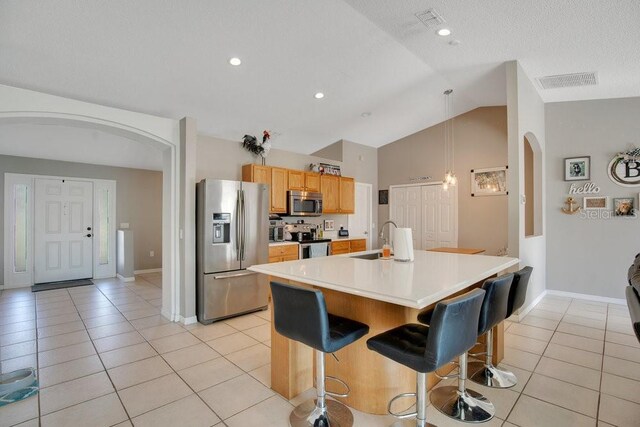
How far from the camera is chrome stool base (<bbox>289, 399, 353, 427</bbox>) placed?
192 centimetres

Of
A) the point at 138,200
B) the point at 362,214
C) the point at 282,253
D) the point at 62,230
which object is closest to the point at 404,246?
the point at 282,253

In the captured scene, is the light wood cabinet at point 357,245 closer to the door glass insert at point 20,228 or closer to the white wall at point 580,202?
the white wall at point 580,202

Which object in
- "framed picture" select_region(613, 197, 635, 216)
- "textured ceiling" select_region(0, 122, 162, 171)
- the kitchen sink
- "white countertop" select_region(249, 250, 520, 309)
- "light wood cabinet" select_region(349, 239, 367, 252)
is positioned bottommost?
"light wood cabinet" select_region(349, 239, 367, 252)

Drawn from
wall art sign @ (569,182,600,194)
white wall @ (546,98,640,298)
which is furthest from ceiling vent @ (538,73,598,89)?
wall art sign @ (569,182,600,194)

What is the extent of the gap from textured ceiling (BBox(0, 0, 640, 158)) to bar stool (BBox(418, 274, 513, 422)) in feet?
8.11

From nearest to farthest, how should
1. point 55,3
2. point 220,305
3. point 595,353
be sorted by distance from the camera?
point 55,3 → point 595,353 → point 220,305

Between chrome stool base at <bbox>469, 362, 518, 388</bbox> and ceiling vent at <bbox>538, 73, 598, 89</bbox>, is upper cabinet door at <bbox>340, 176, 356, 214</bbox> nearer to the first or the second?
ceiling vent at <bbox>538, 73, 598, 89</bbox>

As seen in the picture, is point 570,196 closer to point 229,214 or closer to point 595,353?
point 595,353

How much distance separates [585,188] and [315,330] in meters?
5.28

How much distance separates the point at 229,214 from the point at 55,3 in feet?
8.06

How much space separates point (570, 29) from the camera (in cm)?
309

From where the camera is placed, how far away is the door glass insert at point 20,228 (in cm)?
565

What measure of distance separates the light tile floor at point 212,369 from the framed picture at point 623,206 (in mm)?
1342

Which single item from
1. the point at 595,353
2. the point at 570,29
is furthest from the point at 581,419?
the point at 570,29
